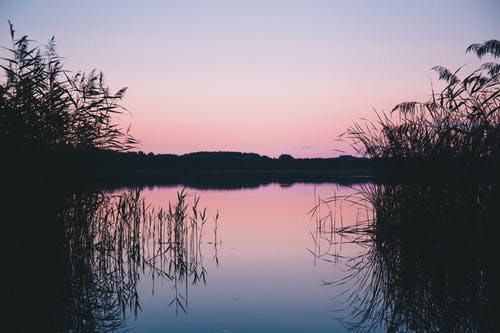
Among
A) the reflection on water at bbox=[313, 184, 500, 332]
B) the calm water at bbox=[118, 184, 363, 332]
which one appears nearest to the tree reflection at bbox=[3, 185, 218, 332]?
the calm water at bbox=[118, 184, 363, 332]

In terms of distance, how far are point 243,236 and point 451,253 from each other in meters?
8.96

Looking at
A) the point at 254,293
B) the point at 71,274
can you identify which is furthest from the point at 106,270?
the point at 254,293

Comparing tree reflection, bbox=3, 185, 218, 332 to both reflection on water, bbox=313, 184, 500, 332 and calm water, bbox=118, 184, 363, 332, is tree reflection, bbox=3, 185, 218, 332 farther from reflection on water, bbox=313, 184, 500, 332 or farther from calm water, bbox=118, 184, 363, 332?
reflection on water, bbox=313, 184, 500, 332

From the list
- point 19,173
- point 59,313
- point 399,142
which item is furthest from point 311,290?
point 19,173

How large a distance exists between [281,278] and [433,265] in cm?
362

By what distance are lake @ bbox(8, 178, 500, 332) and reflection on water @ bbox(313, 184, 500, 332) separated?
0.01 meters

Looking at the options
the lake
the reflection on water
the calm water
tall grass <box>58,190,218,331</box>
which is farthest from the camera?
the calm water

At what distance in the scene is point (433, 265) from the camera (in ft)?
17.6

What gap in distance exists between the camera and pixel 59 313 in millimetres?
5156

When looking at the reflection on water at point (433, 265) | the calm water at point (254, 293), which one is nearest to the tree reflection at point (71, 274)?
the calm water at point (254, 293)

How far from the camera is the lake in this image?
4723 millimetres

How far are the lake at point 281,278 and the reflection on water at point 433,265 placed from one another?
A: 1cm

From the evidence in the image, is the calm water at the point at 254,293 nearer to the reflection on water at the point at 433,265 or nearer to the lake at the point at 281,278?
the lake at the point at 281,278

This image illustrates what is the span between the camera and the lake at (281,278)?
472 centimetres
